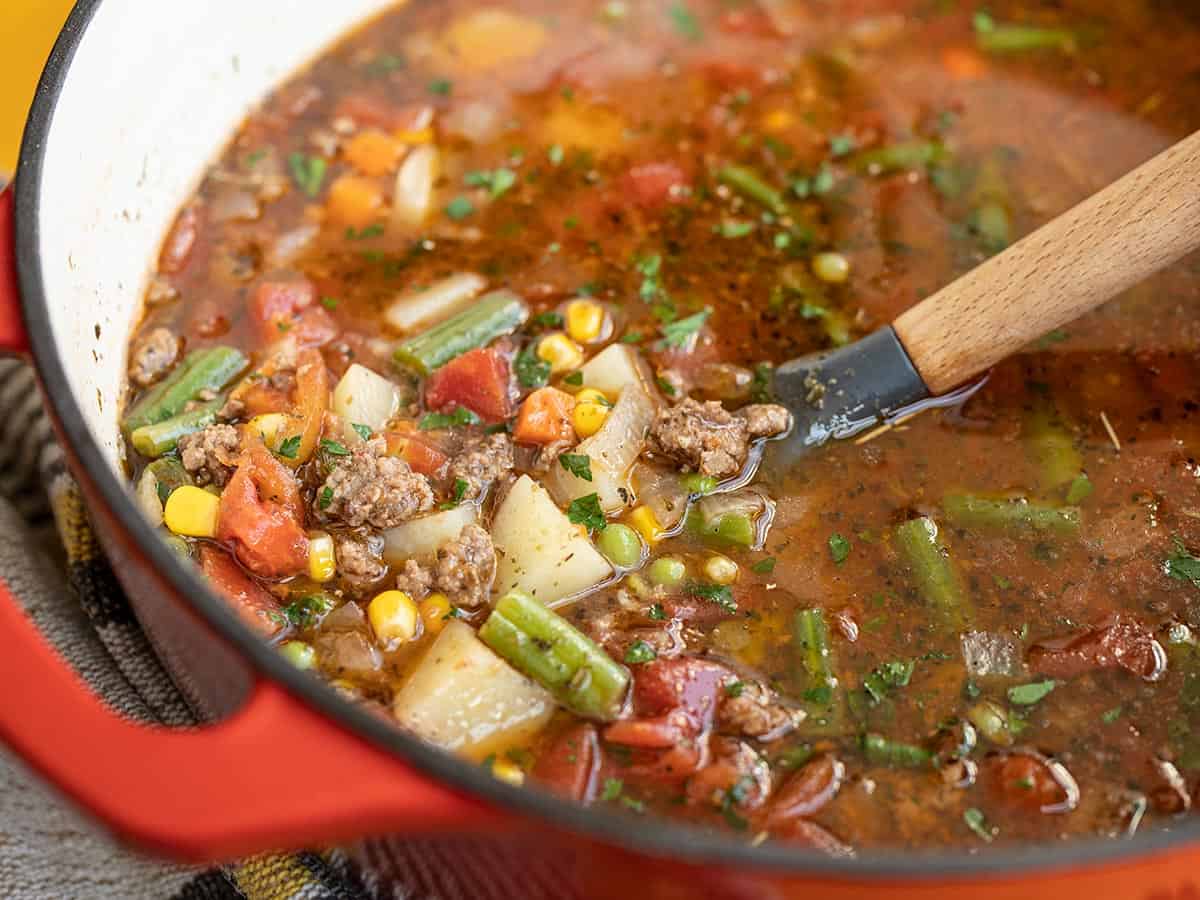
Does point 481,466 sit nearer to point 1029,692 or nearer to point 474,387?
point 474,387

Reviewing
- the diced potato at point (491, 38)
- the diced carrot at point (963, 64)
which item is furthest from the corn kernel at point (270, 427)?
the diced carrot at point (963, 64)

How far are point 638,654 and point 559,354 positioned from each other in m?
1.05

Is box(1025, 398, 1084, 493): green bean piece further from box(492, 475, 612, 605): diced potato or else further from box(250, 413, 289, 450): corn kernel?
box(250, 413, 289, 450): corn kernel

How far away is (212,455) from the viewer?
3.47m

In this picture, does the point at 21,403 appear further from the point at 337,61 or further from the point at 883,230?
the point at 883,230

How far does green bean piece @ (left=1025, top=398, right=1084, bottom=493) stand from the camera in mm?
3715

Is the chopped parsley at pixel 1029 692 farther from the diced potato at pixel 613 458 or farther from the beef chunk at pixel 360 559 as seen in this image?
the beef chunk at pixel 360 559

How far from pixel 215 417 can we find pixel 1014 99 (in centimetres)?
316

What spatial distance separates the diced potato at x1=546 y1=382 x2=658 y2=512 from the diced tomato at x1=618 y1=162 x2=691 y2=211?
989 mm

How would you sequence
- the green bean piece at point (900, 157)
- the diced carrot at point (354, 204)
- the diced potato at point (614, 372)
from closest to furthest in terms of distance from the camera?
the diced potato at point (614, 372)
the diced carrot at point (354, 204)
the green bean piece at point (900, 157)

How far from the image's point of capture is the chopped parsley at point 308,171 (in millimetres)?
4414

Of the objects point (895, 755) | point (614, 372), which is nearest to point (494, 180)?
point (614, 372)

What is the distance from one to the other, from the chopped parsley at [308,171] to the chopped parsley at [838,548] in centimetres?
215

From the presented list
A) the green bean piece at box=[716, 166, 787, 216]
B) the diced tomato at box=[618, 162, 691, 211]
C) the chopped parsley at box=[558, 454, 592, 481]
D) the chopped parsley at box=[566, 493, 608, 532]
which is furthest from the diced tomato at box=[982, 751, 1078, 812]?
the diced tomato at box=[618, 162, 691, 211]
